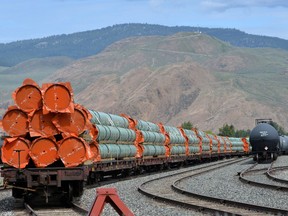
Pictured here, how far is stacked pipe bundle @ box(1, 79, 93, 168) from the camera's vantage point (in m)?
18.8

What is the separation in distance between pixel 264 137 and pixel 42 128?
30364 millimetres

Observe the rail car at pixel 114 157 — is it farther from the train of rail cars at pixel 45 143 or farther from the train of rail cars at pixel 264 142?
the train of rail cars at pixel 264 142

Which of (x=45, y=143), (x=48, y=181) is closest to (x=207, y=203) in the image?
(x=48, y=181)

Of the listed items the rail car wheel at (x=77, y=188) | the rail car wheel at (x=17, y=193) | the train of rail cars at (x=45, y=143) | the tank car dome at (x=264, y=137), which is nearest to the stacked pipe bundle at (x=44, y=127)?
the train of rail cars at (x=45, y=143)

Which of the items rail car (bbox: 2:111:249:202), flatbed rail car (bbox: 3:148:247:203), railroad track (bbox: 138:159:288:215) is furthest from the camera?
rail car (bbox: 2:111:249:202)

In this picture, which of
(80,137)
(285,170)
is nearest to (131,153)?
(285,170)

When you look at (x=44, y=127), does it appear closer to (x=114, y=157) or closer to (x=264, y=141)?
(x=114, y=157)

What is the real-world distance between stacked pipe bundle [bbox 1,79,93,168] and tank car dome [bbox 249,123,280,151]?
97.2 ft

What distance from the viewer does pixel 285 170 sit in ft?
117

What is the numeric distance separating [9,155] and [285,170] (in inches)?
810

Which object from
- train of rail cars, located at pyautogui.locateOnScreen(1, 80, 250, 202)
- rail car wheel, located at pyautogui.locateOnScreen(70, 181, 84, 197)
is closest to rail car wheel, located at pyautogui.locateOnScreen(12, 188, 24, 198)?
train of rail cars, located at pyautogui.locateOnScreen(1, 80, 250, 202)

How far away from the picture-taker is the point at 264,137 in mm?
46938

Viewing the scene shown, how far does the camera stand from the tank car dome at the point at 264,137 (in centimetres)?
4678

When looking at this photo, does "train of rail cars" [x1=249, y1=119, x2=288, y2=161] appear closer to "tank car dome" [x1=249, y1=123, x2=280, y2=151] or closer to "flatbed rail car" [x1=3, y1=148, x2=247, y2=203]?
"tank car dome" [x1=249, y1=123, x2=280, y2=151]
